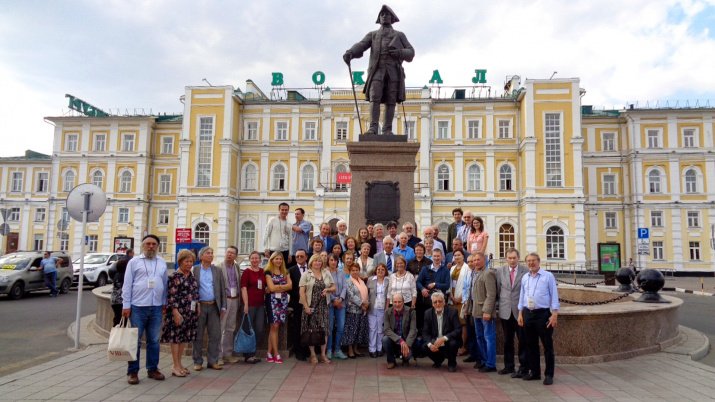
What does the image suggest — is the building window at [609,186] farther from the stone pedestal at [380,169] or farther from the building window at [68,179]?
the building window at [68,179]

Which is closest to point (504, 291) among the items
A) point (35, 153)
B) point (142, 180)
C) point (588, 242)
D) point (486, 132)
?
point (486, 132)

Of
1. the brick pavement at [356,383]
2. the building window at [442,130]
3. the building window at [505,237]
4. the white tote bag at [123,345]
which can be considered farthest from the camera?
the building window at [442,130]

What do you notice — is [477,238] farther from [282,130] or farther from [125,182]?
[125,182]

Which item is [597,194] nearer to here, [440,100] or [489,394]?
[440,100]

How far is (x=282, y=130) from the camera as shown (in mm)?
45969

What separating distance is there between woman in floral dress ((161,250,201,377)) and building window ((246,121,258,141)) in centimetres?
4034

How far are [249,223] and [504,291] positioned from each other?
40.1m

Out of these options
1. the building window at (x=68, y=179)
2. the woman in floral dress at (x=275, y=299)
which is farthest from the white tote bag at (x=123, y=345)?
the building window at (x=68, y=179)

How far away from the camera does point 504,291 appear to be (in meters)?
7.09

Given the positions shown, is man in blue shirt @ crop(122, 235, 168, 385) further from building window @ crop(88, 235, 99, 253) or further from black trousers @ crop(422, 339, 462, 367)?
building window @ crop(88, 235, 99, 253)

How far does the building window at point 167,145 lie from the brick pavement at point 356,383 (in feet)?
146

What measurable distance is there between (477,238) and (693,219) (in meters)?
42.3

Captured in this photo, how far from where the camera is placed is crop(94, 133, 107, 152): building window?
157 feet

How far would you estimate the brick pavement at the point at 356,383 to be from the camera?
19.4ft
